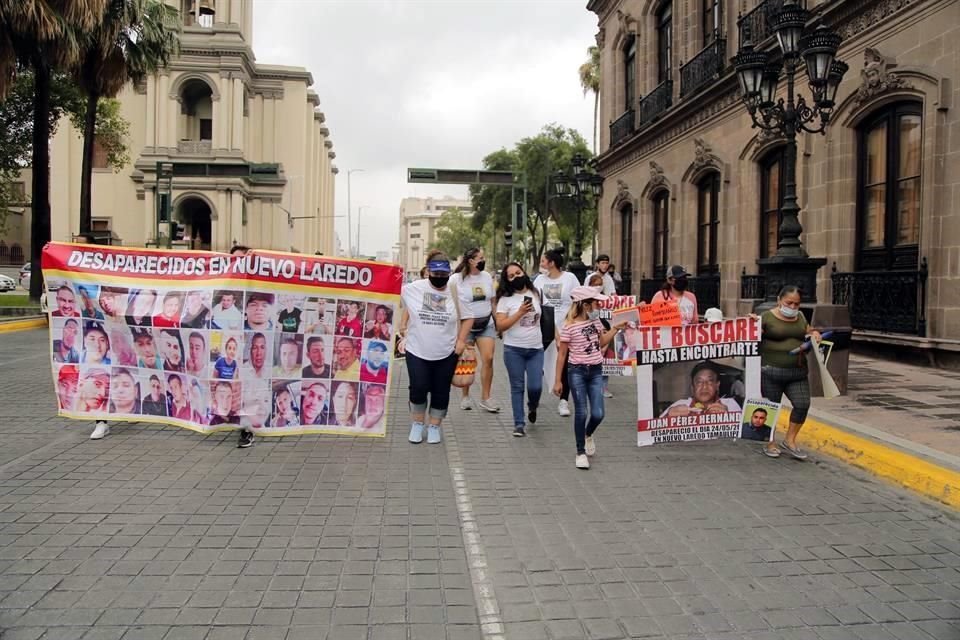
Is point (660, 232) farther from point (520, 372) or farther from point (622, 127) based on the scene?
point (520, 372)

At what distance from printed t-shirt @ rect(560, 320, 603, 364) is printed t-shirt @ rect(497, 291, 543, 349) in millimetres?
1354

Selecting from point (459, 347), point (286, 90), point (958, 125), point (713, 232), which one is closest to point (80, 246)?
point (459, 347)

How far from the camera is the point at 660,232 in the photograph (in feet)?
84.4

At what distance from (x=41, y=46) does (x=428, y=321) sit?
18.0 metres

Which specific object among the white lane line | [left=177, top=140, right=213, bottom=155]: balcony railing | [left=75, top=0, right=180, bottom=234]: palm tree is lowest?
the white lane line

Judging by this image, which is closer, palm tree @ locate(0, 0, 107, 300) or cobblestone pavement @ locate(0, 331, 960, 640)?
cobblestone pavement @ locate(0, 331, 960, 640)

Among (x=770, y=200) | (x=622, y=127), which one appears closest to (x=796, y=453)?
(x=770, y=200)

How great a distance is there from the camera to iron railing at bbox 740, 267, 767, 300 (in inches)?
699

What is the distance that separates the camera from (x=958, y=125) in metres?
11.4

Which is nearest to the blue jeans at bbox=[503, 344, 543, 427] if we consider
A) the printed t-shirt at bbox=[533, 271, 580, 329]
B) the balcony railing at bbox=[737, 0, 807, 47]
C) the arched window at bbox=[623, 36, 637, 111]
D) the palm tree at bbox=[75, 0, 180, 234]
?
the printed t-shirt at bbox=[533, 271, 580, 329]

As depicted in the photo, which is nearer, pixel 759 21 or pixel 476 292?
pixel 476 292

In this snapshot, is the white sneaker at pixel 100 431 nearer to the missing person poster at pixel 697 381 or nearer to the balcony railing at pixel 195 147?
the missing person poster at pixel 697 381

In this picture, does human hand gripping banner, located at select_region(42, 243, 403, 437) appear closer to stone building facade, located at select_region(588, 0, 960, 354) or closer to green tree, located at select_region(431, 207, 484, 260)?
stone building facade, located at select_region(588, 0, 960, 354)

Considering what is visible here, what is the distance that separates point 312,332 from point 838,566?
4.74m
